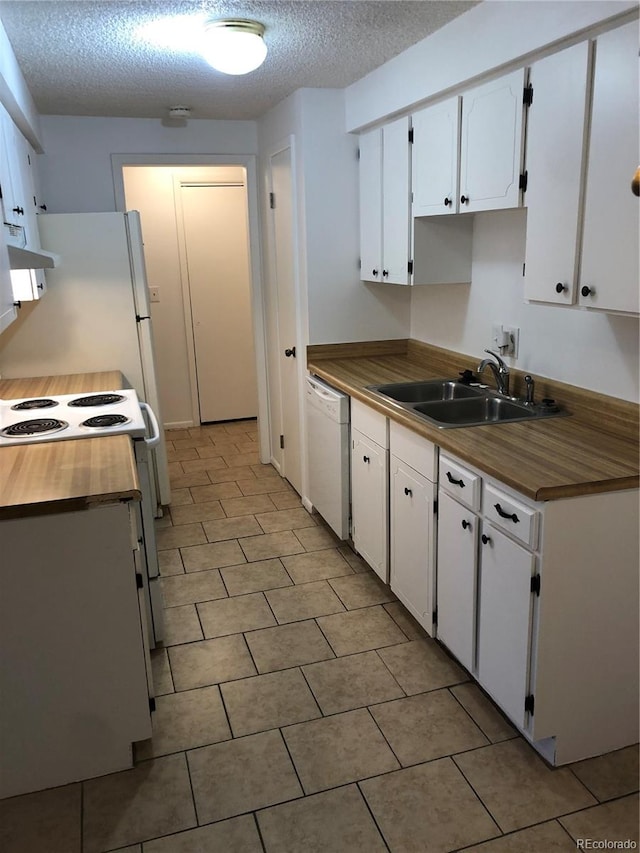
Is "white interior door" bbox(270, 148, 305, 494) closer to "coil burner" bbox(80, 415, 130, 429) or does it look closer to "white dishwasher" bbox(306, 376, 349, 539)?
"white dishwasher" bbox(306, 376, 349, 539)

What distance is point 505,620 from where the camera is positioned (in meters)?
2.13

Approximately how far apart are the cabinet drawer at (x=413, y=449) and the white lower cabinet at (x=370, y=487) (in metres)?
0.09

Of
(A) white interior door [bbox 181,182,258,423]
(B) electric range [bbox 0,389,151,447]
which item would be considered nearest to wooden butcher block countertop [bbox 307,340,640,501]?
(B) electric range [bbox 0,389,151,447]

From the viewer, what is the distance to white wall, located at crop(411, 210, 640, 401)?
238 centimetres

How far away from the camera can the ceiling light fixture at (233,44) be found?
2500mm

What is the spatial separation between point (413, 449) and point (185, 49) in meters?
1.89

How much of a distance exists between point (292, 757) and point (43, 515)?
3.58 ft

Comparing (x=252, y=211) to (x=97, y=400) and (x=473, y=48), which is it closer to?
(x=97, y=400)

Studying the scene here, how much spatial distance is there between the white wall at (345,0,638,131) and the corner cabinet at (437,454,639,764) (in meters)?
1.36

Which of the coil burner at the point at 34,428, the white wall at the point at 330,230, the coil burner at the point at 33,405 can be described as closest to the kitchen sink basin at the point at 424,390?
the white wall at the point at 330,230

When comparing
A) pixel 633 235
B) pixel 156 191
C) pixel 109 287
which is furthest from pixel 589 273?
pixel 156 191

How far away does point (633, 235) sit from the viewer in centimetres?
186

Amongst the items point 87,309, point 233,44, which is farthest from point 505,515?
point 87,309

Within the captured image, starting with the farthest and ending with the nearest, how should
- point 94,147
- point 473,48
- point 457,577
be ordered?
point 94,147
point 473,48
point 457,577
